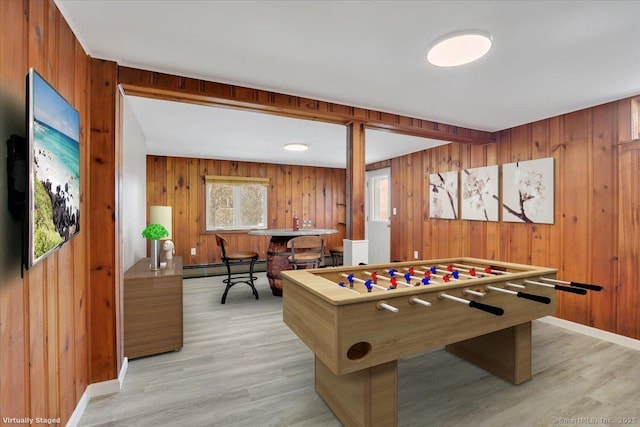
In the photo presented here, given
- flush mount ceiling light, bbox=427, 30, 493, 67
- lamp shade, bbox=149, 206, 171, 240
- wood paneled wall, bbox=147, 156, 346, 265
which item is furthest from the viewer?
wood paneled wall, bbox=147, 156, 346, 265

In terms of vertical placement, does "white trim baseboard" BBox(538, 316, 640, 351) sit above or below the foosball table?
below

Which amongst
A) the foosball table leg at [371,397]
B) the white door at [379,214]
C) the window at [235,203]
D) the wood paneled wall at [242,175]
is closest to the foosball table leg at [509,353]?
the foosball table leg at [371,397]

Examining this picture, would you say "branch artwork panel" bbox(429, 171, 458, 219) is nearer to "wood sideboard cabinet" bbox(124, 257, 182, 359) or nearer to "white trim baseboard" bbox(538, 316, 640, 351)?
"white trim baseboard" bbox(538, 316, 640, 351)

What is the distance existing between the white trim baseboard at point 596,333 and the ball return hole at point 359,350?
282 centimetres

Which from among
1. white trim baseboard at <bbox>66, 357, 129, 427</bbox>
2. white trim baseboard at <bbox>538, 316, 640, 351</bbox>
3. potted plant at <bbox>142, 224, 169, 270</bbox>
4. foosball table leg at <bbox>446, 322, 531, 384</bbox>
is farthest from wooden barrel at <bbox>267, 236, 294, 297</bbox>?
white trim baseboard at <bbox>538, 316, 640, 351</bbox>

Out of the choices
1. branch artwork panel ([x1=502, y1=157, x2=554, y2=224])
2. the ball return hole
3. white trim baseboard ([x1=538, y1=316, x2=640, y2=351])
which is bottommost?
white trim baseboard ([x1=538, y1=316, x2=640, y2=351])

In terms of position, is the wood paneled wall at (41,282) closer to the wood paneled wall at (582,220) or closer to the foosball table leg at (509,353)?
the foosball table leg at (509,353)

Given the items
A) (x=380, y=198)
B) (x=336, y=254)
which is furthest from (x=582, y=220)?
(x=336, y=254)

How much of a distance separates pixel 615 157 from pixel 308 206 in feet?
15.8

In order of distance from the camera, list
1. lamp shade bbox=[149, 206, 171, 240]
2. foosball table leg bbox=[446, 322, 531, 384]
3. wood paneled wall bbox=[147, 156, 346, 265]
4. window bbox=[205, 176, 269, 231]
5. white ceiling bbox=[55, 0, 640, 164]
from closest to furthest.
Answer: white ceiling bbox=[55, 0, 640, 164]
foosball table leg bbox=[446, 322, 531, 384]
lamp shade bbox=[149, 206, 171, 240]
wood paneled wall bbox=[147, 156, 346, 265]
window bbox=[205, 176, 269, 231]

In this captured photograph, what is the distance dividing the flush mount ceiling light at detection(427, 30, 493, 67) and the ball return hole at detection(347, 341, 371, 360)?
1.71 meters

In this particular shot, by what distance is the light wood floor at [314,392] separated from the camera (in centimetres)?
172

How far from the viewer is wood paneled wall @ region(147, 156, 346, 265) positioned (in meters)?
5.29

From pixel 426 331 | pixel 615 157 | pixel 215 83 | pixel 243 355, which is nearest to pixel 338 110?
pixel 215 83
